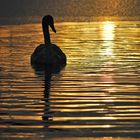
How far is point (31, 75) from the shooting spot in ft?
55.0

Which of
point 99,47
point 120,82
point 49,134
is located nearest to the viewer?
point 49,134

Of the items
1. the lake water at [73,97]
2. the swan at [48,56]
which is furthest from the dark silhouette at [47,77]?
the swan at [48,56]

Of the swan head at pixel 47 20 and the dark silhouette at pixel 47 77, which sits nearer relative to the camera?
the dark silhouette at pixel 47 77

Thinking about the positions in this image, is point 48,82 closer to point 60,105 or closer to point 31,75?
point 31,75

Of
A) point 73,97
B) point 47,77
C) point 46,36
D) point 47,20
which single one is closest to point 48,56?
point 46,36

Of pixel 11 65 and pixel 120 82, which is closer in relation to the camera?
pixel 120 82

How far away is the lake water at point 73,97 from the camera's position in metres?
9.82

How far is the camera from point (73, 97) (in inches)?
501

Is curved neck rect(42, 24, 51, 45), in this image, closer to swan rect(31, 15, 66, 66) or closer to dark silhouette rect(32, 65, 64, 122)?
swan rect(31, 15, 66, 66)

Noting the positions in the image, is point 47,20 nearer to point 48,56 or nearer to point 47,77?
point 48,56

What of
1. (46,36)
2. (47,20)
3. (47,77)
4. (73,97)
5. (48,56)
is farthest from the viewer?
(47,20)

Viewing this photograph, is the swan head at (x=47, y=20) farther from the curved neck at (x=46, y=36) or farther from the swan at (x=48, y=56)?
the swan at (x=48, y=56)

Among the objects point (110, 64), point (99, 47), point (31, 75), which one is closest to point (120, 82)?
point (31, 75)

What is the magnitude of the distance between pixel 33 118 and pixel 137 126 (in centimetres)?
159
